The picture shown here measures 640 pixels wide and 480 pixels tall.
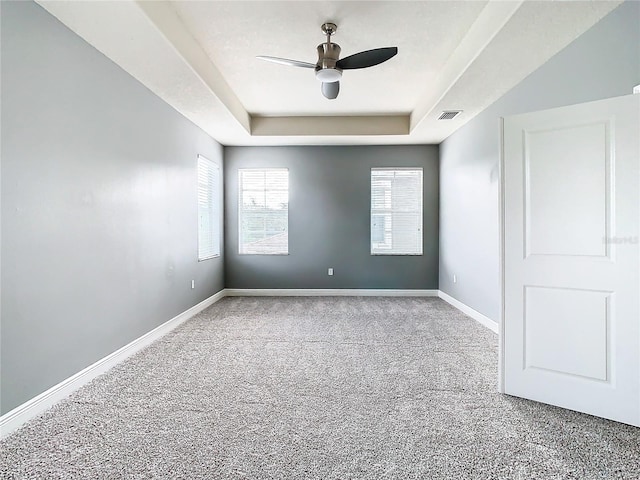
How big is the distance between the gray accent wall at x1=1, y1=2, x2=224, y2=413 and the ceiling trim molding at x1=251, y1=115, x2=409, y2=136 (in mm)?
1855

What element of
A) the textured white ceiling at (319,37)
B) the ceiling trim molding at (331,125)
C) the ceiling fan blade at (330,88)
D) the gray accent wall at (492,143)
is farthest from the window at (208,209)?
the gray accent wall at (492,143)

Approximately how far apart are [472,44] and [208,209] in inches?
162

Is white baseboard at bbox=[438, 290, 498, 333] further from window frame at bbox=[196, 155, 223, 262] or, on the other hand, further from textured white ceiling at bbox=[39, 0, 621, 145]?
window frame at bbox=[196, 155, 223, 262]

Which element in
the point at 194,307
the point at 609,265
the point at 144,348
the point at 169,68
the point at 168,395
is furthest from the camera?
the point at 194,307

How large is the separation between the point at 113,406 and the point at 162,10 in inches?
107

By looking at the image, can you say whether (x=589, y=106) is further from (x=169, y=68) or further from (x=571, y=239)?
(x=169, y=68)

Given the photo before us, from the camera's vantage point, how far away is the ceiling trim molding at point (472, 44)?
2.42 metres

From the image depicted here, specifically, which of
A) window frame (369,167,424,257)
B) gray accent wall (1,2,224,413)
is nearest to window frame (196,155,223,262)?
gray accent wall (1,2,224,413)

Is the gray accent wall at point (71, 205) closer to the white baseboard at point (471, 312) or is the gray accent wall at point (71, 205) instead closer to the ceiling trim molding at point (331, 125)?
the ceiling trim molding at point (331, 125)

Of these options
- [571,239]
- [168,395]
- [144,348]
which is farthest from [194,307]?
[571,239]

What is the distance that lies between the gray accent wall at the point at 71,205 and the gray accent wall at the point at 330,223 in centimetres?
230

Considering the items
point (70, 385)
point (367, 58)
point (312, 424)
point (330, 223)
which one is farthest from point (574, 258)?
point (330, 223)

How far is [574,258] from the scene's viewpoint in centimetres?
218

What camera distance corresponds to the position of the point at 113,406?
7.47 ft
